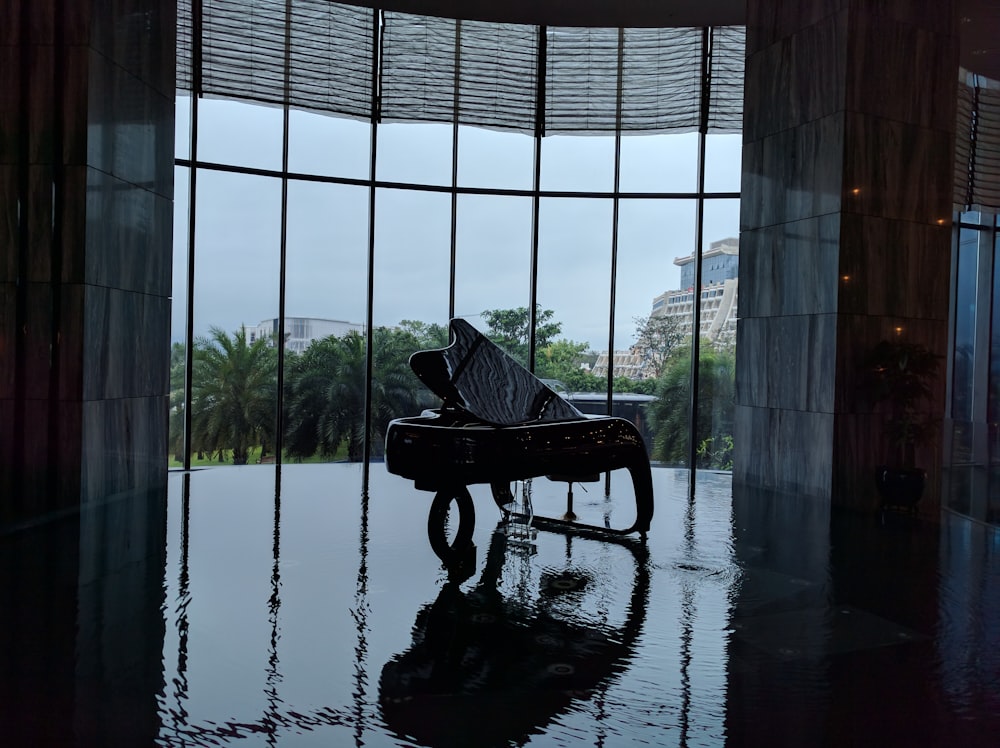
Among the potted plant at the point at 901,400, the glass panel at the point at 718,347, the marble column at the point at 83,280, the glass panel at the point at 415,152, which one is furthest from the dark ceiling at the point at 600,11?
the glass panel at the point at 415,152

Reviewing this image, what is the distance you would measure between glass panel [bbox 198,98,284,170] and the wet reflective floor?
43.3ft

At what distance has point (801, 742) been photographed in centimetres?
230

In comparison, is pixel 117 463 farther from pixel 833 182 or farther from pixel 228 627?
pixel 833 182

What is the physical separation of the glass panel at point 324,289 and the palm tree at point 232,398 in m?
1.29

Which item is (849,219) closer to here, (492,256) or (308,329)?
(492,256)

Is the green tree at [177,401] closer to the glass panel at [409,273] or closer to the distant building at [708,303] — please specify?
the glass panel at [409,273]

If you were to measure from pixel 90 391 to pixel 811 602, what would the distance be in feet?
14.8

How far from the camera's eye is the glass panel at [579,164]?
19.2 meters

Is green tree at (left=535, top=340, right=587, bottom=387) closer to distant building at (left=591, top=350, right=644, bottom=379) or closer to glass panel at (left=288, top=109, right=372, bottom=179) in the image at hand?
distant building at (left=591, top=350, right=644, bottom=379)

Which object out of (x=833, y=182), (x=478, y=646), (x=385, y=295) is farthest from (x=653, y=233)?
(x=478, y=646)

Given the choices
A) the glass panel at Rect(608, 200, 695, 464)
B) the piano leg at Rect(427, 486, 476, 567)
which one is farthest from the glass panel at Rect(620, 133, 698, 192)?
the piano leg at Rect(427, 486, 476, 567)

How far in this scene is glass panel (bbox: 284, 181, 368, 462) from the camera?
17.7 meters

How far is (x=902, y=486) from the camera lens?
20.9 ft

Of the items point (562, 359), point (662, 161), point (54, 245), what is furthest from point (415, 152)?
point (54, 245)
